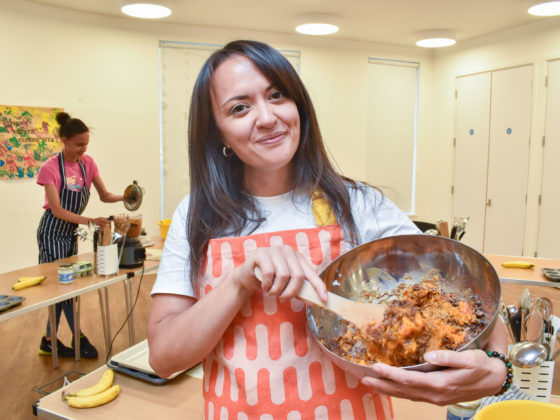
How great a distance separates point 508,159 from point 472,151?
0.57m

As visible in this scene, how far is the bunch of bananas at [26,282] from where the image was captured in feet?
7.90

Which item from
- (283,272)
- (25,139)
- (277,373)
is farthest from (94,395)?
(25,139)

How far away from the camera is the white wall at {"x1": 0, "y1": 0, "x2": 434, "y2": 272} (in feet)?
15.3

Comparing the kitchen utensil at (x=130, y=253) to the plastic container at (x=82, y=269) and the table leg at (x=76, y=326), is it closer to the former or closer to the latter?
the plastic container at (x=82, y=269)

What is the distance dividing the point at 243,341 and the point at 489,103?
20.4 feet

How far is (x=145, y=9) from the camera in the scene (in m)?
4.59

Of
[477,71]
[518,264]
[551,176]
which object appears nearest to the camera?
[518,264]

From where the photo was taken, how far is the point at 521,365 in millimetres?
966

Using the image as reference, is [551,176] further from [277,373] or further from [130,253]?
[277,373]

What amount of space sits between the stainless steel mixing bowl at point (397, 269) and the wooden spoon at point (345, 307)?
0.08m

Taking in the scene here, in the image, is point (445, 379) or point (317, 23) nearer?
point (445, 379)

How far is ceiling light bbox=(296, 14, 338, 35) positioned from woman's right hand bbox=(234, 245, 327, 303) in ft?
16.7

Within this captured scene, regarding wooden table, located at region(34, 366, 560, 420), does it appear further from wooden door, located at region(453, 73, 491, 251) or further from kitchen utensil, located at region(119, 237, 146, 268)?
wooden door, located at region(453, 73, 491, 251)

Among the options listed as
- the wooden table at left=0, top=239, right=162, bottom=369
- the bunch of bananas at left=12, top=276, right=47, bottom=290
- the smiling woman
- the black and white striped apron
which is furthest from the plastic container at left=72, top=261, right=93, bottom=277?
the smiling woman
